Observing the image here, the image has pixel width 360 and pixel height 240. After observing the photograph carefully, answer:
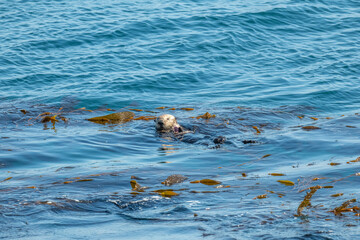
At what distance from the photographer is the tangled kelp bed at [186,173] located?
3.97m

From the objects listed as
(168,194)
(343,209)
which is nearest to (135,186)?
(168,194)

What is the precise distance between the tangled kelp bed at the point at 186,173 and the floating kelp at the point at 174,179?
1 cm

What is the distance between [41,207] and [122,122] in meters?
4.80

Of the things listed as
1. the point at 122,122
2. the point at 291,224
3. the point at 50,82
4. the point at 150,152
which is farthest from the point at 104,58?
the point at 291,224

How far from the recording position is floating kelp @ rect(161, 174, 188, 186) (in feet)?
17.1

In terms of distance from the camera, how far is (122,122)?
9086 millimetres

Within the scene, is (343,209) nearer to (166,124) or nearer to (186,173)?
(186,173)

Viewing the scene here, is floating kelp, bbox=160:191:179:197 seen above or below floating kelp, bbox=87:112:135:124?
above

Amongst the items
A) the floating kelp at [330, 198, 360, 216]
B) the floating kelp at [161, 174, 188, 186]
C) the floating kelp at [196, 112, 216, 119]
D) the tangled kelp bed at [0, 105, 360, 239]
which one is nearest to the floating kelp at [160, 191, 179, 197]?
the tangled kelp bed at [0, 105, 360, 239]

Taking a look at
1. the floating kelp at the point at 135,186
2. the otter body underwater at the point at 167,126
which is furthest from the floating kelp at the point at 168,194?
the otter body underwater at the point at 167,126

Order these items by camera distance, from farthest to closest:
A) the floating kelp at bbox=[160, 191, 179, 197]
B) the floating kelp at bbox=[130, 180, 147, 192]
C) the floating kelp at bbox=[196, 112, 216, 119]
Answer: the floating kelp at bbox=[196, 112, 216, 119] < the floating kelp at bbox=[130, 180, 147, 192] < the floating kelp at bbox=[160, 191, 179, 197]

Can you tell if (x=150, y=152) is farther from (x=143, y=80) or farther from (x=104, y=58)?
(x=104, y=58)

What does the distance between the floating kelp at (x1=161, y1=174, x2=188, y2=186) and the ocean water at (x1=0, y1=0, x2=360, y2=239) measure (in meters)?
0.08

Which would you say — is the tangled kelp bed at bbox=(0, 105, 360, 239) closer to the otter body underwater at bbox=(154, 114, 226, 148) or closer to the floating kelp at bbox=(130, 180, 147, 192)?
→ the floating kelp at bbox=(130, 180, 147, 192)
